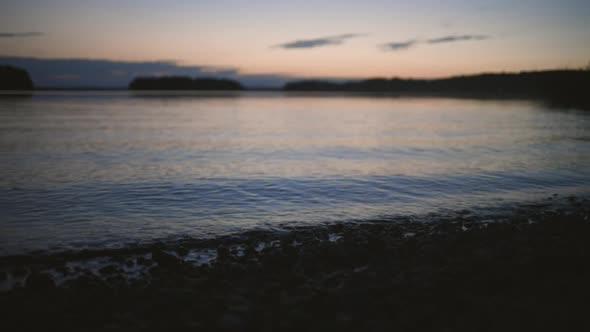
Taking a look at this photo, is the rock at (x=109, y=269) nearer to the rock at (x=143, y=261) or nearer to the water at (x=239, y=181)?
the rock at (x=143, y=261)

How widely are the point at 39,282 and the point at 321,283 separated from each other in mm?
5603

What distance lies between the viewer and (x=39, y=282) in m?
7.45

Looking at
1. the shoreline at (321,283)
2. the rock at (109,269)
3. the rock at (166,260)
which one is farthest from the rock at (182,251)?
the rock at (109,269)

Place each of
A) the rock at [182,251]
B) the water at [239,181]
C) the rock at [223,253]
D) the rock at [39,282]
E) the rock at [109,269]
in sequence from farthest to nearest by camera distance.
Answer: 1. the water at [239,181]
2. the rock at [182,251]
3. the rock at [223,253]
4. the rock at [109,269]
5. the rock at [39,282]

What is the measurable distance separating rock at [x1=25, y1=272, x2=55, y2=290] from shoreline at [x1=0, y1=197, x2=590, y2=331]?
0.02 m

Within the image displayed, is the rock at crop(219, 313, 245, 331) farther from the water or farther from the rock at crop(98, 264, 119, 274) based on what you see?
the water

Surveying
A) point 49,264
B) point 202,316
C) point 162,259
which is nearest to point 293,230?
point 162,259

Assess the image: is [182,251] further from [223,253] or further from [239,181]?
[239,181]

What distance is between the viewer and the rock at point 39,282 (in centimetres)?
737

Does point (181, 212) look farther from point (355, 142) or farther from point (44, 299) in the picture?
point (355, 142)

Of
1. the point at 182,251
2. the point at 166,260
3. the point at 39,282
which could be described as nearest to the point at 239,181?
the point at 182,251

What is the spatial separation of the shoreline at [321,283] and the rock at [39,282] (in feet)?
0.08

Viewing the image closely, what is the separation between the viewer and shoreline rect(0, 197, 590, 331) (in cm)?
600

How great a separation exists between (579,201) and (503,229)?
6.53m
